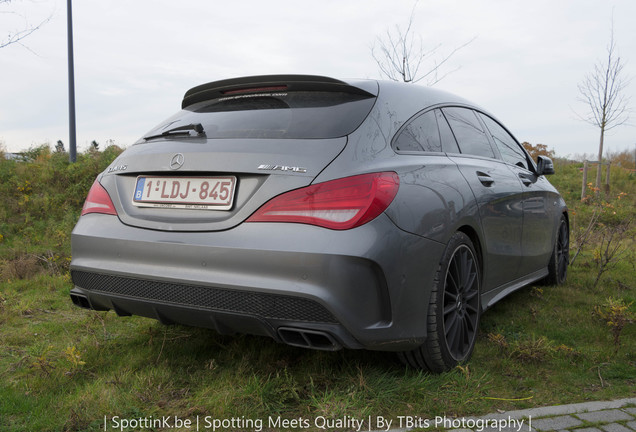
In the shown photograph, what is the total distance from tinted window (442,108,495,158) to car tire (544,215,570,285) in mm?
1685

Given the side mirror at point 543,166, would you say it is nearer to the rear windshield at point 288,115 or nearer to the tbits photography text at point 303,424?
the rear windshield at point 288,115

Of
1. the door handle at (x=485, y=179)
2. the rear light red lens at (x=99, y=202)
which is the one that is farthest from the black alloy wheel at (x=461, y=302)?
the rear light red lens at (x=99, y=202)

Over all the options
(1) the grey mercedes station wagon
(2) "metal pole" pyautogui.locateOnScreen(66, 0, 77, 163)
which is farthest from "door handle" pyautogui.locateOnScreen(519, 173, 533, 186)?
(2) "metal pole" pyautogui.locateOnScreen(66, 0, 77, 163)

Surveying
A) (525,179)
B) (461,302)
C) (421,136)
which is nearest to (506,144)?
(525,179)

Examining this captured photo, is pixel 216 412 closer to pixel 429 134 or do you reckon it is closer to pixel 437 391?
pixel 437 391

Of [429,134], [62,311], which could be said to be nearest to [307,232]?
[429,134]

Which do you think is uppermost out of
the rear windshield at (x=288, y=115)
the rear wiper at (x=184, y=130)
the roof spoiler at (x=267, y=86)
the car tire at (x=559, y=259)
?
the roof spoiler at (x=267, y=86)

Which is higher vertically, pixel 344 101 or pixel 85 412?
pixel 344 101

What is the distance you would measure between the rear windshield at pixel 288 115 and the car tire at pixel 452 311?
853 millimetres

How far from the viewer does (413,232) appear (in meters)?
2.48

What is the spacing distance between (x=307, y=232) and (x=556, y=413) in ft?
4.74

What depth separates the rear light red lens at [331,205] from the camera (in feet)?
7.43

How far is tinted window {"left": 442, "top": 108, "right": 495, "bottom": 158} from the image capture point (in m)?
3.52

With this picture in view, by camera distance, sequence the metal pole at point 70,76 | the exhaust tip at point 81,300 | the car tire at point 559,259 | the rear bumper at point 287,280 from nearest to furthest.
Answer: the rear bumper at point 287,280 < the exhaust tip at point 81,300 < the car tire at point 559,259 < the metal pole at point 70,76
